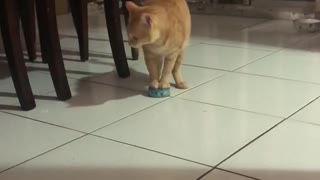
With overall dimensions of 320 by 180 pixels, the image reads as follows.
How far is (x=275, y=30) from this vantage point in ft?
8.62

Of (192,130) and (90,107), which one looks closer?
(192,130)

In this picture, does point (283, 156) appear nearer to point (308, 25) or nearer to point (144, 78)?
point (144, 78)

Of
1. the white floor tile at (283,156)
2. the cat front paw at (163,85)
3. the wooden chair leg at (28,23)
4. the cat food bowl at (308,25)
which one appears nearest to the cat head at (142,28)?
the cat front paw at (163,85)

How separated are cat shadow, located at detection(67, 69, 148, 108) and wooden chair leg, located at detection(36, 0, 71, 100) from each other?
0.05 m

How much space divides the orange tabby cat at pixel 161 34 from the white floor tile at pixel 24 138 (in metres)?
0.33

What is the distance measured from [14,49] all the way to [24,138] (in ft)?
0.94

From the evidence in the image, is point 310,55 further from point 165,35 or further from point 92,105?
point 92,105

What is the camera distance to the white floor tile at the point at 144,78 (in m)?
1.79

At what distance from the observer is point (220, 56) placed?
215 centimetres

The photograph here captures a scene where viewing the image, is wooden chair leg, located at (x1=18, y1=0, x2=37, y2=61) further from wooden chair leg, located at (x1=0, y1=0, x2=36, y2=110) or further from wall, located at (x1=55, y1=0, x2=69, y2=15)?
wall, located at (x1=55, y1=0, x2=69, y2=15)

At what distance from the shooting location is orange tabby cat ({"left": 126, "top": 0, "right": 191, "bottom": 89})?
1471 mm

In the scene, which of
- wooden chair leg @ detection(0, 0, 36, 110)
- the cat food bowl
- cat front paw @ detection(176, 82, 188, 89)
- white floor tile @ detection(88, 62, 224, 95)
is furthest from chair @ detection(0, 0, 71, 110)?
the cat food bowl

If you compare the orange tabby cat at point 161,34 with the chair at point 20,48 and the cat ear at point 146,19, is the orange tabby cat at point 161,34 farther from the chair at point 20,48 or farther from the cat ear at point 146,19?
the chair at point 20,48

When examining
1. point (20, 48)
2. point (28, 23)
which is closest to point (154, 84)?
point (20, 48)
